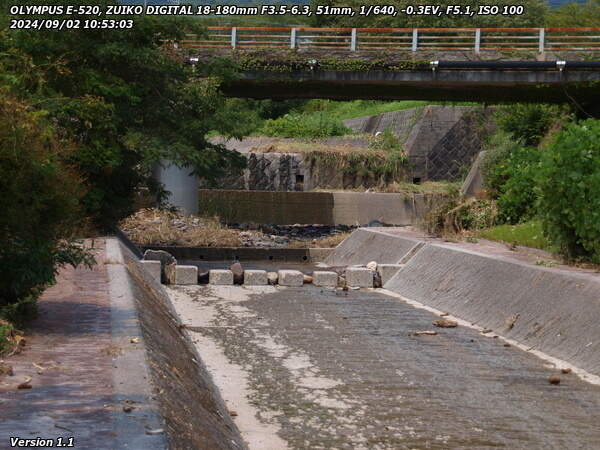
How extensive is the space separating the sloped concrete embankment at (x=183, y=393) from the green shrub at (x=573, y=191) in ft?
19.9

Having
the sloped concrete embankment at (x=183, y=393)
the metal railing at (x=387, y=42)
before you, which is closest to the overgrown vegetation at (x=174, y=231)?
the metal railing at (x=387, y=42)

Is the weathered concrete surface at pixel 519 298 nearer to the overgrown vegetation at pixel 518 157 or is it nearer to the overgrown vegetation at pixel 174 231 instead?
the overgrown vegetation at pixel 518 157

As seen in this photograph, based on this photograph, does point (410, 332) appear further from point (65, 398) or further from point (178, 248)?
point (178, 248)

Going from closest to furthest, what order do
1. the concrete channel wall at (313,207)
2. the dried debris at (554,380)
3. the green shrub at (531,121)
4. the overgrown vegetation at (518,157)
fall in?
the dried debris at (554,380) → the overgrown vegetation at (518,157) → the green shrub at (531,121) → the concrete channel wall at (313,207)

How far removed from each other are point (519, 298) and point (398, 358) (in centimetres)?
315

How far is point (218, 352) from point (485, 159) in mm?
27514

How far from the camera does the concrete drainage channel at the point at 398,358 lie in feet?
31.6

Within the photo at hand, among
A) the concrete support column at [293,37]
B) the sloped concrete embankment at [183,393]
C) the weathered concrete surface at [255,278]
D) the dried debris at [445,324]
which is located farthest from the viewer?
the concrete support column at [293,37]

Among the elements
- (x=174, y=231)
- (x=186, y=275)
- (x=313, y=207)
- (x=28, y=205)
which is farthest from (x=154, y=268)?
(x=313, y=207)

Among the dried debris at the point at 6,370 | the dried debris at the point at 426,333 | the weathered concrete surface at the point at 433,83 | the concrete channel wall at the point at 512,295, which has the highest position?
the weathered concrete surface at the point at 433,83

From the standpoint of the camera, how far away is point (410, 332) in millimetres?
16438

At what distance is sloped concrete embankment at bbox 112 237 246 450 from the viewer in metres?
7.19

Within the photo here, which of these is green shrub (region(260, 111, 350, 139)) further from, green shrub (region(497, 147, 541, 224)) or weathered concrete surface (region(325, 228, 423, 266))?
green shrub (region(497, 147, 541, 224))

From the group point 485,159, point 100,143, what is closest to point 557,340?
point 100,143
